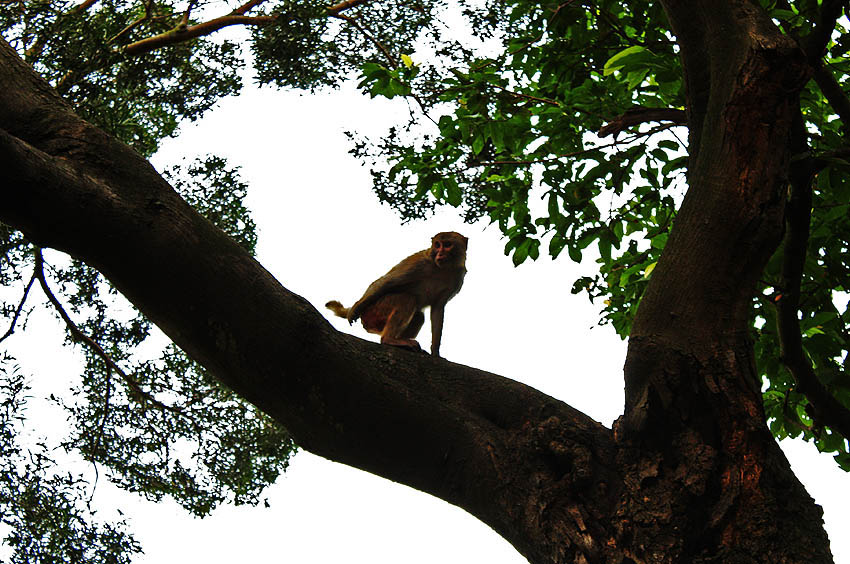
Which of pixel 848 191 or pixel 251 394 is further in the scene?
pixel 848 191

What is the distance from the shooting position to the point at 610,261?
17.3 feet

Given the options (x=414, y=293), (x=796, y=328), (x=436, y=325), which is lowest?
(x=796, y=328)

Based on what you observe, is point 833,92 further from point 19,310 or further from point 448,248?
point 19,310

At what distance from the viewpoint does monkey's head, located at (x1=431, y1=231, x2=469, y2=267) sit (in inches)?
249

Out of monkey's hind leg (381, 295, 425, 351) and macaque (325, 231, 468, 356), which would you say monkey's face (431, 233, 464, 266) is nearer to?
macaque (325, 231, 468, 356)

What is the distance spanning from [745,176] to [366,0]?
17.5 feet

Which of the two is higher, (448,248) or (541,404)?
(448,248)

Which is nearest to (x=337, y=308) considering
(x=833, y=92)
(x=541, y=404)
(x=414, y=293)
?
(x=414, y=293)

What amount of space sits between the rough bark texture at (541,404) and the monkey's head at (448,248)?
3.01 metres

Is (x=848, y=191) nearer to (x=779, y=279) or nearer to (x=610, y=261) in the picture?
(x=779, y=279)

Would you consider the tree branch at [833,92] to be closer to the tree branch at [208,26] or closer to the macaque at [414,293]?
the macaque at [414,293]

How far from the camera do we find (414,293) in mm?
6211

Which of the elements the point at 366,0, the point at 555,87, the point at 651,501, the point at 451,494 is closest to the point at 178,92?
the point at 366,0

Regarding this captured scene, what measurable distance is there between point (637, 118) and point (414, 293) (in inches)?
93.9
